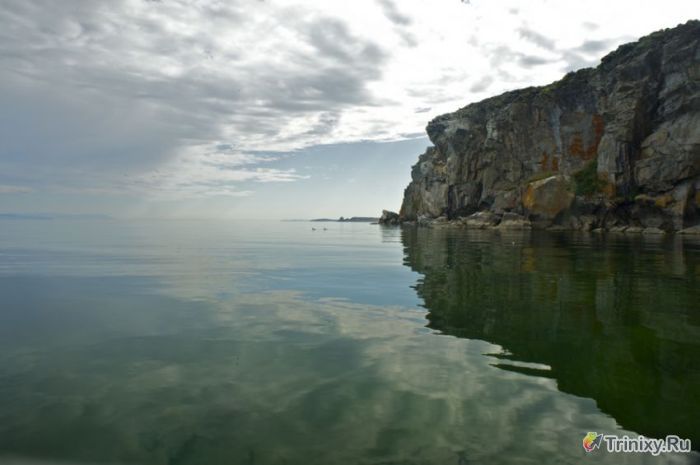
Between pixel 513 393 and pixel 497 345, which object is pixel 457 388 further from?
pixel 497 345

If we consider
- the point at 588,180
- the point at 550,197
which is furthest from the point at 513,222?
the point at 588,180

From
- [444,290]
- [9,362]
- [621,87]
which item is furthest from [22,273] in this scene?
[621,87]

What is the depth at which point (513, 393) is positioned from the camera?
6836 millimetres

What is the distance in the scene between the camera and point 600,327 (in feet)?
34.8

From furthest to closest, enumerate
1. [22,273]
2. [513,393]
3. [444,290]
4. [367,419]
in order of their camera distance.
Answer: [22,273] < [444,290] < [513,393] < [367,419]

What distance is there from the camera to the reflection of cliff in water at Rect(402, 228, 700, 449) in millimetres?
6598

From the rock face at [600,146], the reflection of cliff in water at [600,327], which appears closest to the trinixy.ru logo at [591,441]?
the reflection of cliff in water at [600,327]

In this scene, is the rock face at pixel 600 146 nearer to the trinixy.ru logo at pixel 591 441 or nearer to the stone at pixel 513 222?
the stone at pixel 513 222

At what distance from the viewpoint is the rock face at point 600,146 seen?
6562 centimetres

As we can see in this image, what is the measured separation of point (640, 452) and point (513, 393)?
6.10ft

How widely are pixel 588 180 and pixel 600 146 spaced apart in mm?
6211

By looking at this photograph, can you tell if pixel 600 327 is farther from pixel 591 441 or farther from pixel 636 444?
pixel 591 441

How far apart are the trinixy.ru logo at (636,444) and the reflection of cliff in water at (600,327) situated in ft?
0.54

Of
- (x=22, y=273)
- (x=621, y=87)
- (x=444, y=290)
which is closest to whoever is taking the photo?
(x=444, y=290)
